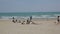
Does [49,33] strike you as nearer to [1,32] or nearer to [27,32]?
[27,32]

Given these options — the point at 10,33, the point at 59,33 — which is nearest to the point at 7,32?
the point at 10,33

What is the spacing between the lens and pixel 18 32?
377 cm

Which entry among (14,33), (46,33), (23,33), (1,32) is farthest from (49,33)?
(1,32)

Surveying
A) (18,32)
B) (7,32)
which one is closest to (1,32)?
(7,32)

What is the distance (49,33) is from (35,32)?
1.18 feet

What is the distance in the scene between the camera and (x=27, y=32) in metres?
3.76

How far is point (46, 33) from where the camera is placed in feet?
11.9

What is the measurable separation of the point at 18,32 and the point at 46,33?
720mm

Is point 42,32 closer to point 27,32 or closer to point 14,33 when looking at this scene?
point 27,32

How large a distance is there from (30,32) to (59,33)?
73 cm

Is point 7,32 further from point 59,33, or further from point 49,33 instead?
point 59,33

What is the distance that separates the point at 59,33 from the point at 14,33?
1119 millimetres

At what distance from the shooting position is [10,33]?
365 cm

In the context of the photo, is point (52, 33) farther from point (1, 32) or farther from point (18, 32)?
point (1, 32)
